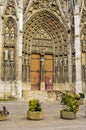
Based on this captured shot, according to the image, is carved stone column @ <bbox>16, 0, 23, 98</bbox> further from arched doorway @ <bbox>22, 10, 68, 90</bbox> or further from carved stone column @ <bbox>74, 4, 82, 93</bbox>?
carved stone column @ <bbox>74, 4, 82, 93</bbox>

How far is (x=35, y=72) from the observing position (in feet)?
63.6

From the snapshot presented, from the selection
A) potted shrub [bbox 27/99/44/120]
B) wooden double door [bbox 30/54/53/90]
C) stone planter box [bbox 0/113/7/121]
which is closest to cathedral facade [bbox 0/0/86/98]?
wooden double door [bbox 30/54/53/90]

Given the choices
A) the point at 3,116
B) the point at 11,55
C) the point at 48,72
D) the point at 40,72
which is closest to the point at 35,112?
the point at 3,116

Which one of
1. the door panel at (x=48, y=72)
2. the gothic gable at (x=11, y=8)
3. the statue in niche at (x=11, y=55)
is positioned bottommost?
the door panel at (x=48, y=72)

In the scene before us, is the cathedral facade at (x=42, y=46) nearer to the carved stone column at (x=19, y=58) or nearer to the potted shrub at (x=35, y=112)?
the carved stone column at (x=19, y=58)

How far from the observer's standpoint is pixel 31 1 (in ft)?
63.0

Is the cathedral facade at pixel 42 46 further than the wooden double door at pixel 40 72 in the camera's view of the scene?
No

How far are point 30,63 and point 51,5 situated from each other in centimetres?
553

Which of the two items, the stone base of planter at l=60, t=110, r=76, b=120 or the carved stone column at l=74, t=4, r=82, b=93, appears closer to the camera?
the stone base of planter at l=60, t=110, r=76, b=120

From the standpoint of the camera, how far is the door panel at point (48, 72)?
19.5 m

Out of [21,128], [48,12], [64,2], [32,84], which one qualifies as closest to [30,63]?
[32,84]

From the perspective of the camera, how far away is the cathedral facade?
56.2ft

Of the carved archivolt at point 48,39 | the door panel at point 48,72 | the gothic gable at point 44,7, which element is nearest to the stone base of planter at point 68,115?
the carved archivolt at point 48,39

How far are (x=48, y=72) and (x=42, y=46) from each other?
7.80 feet
